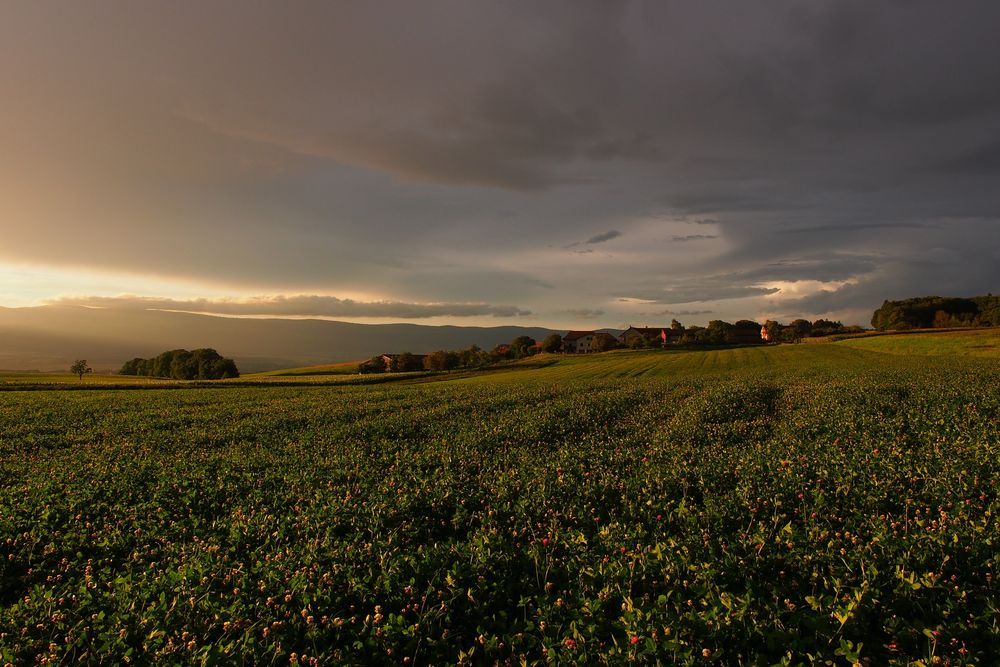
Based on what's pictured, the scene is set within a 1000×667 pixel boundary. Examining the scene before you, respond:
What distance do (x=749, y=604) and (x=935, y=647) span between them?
1.52 metres

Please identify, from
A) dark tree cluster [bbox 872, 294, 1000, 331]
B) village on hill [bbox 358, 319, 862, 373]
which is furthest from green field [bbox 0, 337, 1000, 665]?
dark tree cluster [bbox 872, 294, 1000, 331]

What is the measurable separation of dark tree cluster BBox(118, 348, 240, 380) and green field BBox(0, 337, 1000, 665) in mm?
138899

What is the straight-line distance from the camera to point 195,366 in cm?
14350

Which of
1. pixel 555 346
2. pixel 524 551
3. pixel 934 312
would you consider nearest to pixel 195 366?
pixel 555 346

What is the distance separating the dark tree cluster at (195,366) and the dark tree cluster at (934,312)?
705ft

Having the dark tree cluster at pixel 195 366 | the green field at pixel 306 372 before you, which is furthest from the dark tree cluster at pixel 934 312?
the dark tree cluster at pixel 195 366

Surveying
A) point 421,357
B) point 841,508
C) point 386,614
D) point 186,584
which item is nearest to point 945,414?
point 841,508

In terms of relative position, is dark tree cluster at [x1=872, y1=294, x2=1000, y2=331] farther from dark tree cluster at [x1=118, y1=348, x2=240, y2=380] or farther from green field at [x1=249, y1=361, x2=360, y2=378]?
dark tree cluster at [x1=118, y1=348, x2=240, y2=380]

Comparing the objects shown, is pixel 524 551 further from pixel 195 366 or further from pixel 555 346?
pixel 555 346

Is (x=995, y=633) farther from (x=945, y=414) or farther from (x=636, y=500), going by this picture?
(x=945, y=414)

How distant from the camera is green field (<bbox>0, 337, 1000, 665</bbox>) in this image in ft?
15.8

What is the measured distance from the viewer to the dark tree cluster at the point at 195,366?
138875mm

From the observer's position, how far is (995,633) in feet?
14.5

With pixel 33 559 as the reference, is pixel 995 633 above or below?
above
